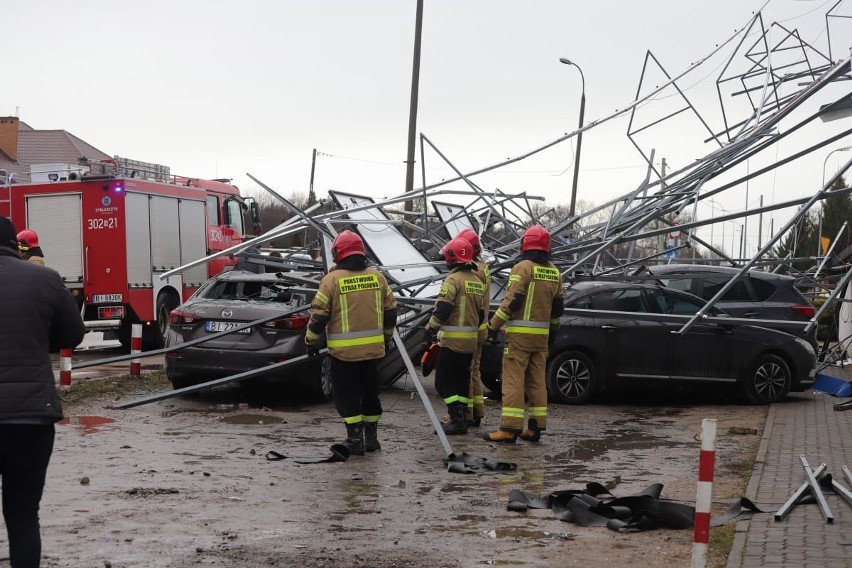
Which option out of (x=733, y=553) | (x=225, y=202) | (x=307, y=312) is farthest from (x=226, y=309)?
(x=225, y=202)

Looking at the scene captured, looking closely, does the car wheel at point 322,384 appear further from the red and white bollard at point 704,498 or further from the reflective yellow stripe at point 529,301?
the red and white bollard at point 704,498

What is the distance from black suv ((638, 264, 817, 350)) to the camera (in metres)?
14.4

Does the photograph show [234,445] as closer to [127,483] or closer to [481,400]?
[127,483]

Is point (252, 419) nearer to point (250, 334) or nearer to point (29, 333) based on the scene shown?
point (250, 334)

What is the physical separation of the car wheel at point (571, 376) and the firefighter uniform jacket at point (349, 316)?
4.20 metres

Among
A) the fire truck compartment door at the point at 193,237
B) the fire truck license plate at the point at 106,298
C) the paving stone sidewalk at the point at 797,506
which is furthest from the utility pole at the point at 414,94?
the paving stone sidewalk at the point at 797,506

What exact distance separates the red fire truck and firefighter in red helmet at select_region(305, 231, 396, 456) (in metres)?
10.6

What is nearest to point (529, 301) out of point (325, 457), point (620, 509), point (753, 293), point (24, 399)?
point (325, 457)

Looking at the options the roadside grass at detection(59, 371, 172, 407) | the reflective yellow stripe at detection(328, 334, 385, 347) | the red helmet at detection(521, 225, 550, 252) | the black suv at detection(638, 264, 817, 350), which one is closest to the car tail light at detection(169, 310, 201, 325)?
the roadside grass at detection(59, 371, 172, 407)

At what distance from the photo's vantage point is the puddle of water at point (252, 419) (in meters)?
11.3

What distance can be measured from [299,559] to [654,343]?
321 inches

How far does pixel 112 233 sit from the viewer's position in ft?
65.6

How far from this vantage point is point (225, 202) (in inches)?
948

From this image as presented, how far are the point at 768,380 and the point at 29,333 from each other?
10.4m
